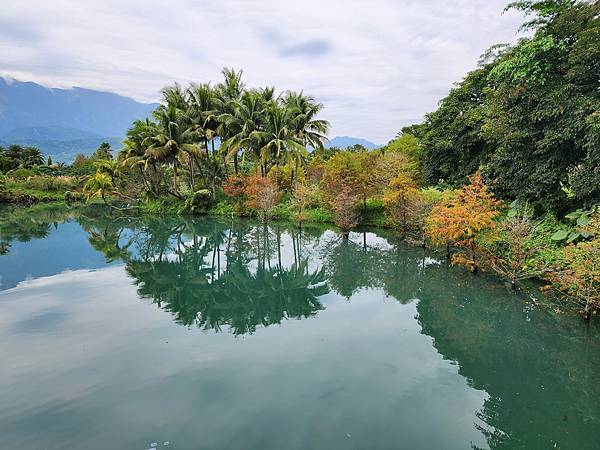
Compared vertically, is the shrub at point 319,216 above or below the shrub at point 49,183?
below

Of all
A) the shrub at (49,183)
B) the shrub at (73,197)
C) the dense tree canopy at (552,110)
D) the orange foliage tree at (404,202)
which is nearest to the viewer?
the dense tree canopy at (552,110)

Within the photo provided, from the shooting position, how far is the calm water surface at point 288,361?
4613mm

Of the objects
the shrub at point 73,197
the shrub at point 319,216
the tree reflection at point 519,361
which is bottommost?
the tree reflection at point 519,361

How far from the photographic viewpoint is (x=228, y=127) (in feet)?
85.8

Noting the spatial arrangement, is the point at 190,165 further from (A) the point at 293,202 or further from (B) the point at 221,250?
(B) the point at 221,250

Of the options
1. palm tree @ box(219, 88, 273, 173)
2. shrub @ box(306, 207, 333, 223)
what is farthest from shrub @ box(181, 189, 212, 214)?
shrub @ box(306, 207, 333, 223)

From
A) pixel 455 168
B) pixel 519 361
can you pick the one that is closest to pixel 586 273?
pixel 519 361

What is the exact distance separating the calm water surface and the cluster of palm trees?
13806mm

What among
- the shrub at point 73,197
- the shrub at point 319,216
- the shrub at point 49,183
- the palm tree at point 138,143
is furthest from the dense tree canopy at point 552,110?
the shrub at point 49,183

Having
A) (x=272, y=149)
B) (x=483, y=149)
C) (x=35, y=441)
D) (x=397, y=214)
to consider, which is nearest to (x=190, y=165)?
(x=272, y=149)

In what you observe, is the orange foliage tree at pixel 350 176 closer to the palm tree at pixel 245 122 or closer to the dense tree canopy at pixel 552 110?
the dense tree canopy at pixel 552 110

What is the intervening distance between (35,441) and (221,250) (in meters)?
12.1

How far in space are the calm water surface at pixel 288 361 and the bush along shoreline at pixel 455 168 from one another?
1.55 meters

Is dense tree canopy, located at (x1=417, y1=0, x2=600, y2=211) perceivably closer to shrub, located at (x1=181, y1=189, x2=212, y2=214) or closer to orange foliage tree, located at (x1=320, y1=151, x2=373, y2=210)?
orange foliage tree, located at (x1=320, y1=151, x2=373, y2=210)
